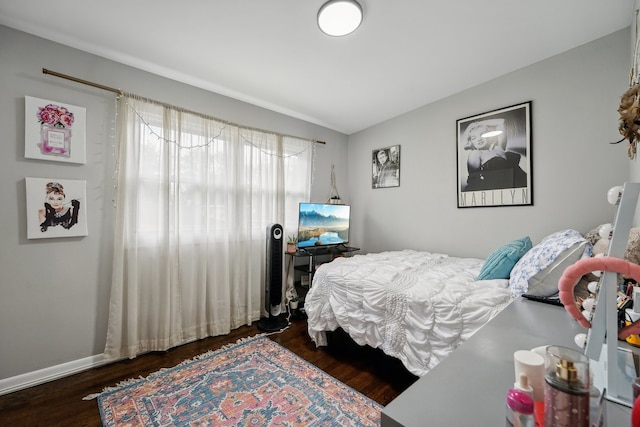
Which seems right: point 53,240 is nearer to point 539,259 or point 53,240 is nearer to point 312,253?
point 312,253

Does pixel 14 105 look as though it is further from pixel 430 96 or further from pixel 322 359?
pixel 430 96

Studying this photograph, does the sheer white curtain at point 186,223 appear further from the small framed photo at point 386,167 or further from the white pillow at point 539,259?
the white pillow at point 539,259

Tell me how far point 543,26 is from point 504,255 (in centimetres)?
181

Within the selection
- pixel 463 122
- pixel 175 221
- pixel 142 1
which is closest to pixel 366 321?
pixel 175 221

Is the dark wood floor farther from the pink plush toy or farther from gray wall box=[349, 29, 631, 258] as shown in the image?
gray wall box=[349, 29, 631, 258]

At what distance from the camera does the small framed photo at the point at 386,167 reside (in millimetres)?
3648

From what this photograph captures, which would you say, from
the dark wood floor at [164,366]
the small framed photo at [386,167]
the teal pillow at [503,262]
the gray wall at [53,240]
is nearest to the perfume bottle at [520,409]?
the dark wood floor at [164,366]

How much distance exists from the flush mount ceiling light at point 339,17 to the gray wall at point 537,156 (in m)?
1.80

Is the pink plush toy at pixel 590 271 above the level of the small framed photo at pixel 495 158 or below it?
below

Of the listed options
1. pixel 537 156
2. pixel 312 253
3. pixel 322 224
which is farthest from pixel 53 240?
pixel 537 156

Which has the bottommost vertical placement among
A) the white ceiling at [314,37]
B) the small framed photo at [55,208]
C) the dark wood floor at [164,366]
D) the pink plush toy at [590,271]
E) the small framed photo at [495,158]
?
the dark wood floor at [164,366]

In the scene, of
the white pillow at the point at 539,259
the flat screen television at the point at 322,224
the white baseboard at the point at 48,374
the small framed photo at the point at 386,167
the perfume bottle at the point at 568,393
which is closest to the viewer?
the perfume bottle at the point at 568,393

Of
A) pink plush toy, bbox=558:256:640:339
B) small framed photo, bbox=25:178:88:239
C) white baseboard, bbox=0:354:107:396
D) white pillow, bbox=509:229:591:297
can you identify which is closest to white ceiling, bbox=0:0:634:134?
small framed photo, bbox=25:178:88:239

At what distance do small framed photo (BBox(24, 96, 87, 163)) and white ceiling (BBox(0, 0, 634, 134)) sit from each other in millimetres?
383
